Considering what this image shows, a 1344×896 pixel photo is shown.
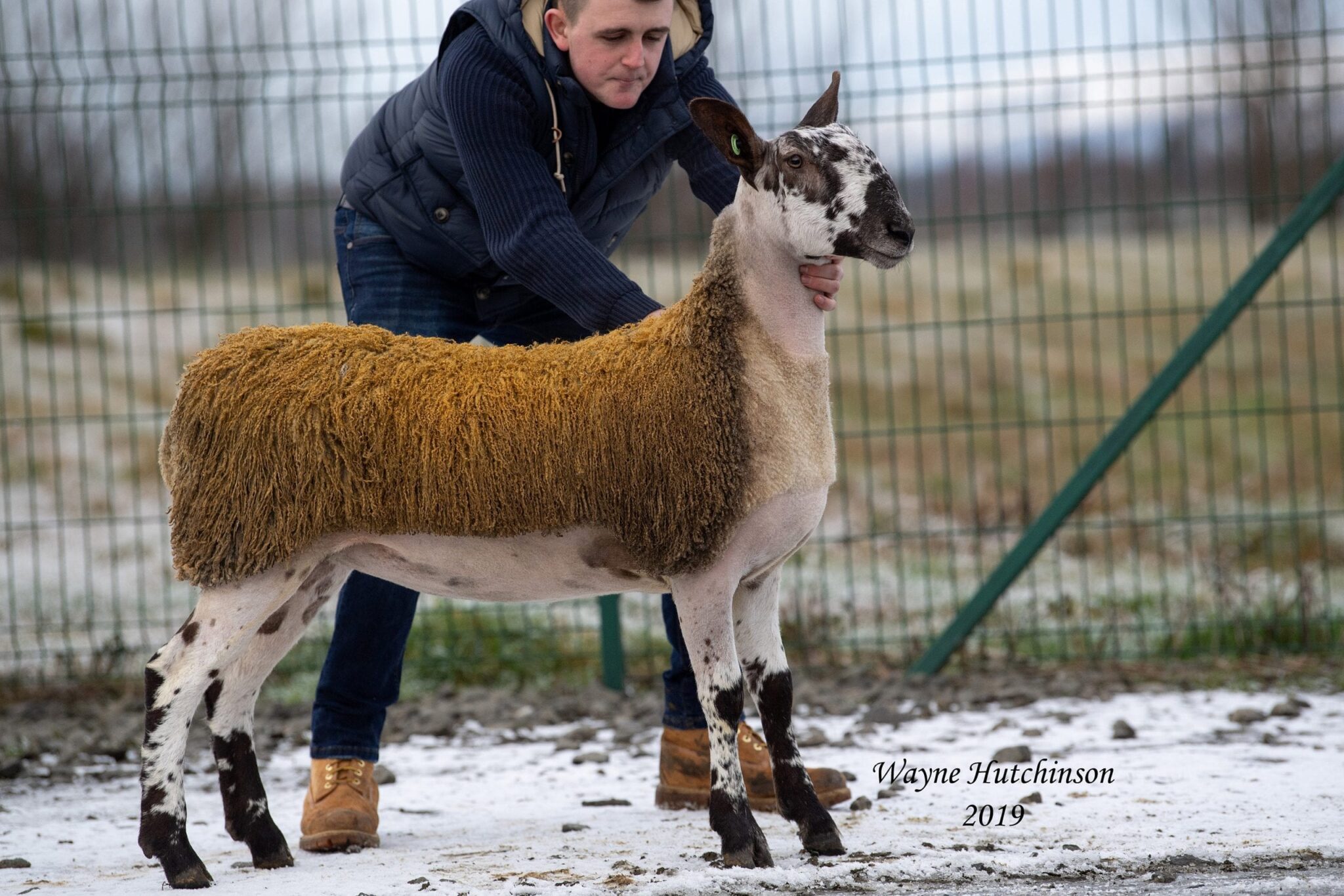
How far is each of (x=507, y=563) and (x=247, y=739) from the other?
90cm

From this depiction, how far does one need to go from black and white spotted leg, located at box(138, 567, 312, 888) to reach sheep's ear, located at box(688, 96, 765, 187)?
1.56 m

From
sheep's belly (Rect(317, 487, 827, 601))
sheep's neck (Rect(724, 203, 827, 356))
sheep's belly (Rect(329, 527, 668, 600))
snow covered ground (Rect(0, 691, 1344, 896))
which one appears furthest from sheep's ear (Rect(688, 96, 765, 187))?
snow covered ground (Rect(0, 691, 1344, 896))

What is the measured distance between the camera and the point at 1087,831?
11.6 ft

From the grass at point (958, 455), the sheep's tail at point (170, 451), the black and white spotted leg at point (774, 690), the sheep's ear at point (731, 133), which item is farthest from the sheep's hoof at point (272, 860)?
the grass at point (958, 455)

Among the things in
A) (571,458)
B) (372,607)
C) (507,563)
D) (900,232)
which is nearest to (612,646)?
(372,607)

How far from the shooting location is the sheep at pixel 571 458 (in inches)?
127

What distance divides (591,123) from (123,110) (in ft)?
12.9

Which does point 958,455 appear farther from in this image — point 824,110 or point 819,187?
point 819,187

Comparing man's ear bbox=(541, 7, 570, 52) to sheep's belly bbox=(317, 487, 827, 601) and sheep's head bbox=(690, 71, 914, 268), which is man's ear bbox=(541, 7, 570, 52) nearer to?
sheep's head bbox=(690, 71, 914, 268)

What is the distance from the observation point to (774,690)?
3492 mm

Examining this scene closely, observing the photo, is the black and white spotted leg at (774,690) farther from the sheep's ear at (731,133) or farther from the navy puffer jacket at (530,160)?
the sheep's ear at (731,133)

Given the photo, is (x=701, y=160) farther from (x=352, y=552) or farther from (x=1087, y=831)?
(x=1087, y=831)

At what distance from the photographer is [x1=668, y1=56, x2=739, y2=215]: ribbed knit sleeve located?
3.86 meters

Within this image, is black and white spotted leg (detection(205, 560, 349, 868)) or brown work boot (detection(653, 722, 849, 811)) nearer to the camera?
black and white spotted leg (detection(205, 560, 349, 868))
